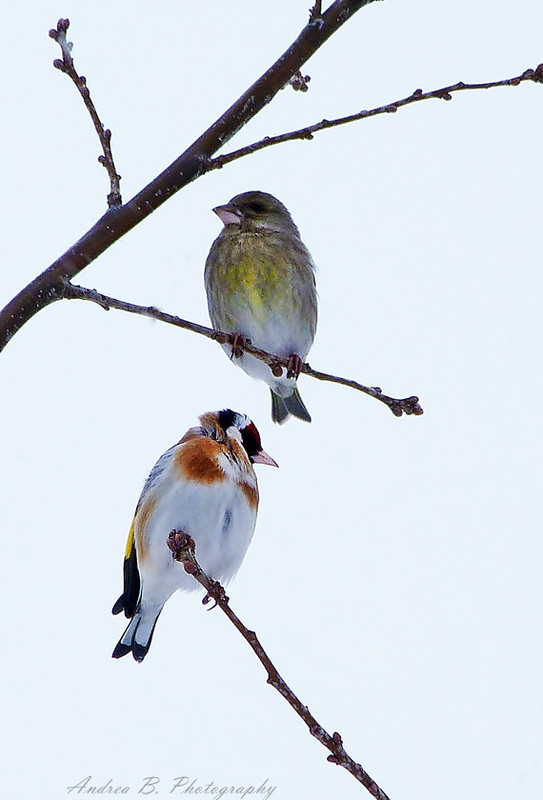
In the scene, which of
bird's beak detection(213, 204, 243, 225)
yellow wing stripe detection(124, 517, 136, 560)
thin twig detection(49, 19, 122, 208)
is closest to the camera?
thin twig detection(49, 19, 122, 208)

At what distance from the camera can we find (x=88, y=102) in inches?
105

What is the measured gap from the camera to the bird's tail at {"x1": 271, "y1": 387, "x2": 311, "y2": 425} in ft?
18.1

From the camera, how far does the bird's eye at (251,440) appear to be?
4.99 metres

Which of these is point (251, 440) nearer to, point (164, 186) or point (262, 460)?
point (262, 460)

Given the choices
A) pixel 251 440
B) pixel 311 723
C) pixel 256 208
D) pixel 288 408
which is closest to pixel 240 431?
pixel 251 440

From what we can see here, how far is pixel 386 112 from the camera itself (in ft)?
8.07

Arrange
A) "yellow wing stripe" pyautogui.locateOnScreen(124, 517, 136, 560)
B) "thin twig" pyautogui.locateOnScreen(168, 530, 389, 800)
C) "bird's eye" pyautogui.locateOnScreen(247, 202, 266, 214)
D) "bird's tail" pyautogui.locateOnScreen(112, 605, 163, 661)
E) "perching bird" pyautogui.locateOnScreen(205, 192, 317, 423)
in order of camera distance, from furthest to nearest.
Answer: "bird's eye" pyautogui.locateOnScreen(247, 202, 266, 214)
"perching bird" pyautogui.locateOnScreen(205, 192, 317, 423)
"yellow wing stripe" pyautogui.locateOnScreen(124, 517, 136, 560)
"bird's tail" pyautogui.locateOnScreen(112, 605, 163, 661)
"thin twig" pyautogui.locateOnScreen(168, 530, 389, 800)

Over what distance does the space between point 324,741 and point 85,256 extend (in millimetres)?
1243

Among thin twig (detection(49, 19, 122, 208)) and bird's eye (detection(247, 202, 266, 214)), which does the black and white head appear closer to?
bird's eye (detection(247, 202, 266, 214))

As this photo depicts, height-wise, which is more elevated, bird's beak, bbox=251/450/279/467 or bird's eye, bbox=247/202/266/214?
bird's eye, bbox=247/202/266/214

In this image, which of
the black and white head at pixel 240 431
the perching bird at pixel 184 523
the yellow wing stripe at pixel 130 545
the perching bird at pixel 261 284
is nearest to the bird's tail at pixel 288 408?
the perching bird at pixel 261 284

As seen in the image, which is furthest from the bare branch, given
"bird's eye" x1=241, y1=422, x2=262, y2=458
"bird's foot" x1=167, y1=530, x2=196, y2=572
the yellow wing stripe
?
"bird's eye" x1=241, y1=422, x2=262, y2=458

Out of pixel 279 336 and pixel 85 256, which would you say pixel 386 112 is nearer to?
pixel 85 256

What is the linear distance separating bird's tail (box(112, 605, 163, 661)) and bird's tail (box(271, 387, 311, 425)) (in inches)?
53.9
